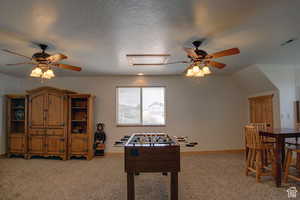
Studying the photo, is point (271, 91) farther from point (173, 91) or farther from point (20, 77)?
point (20, 77)

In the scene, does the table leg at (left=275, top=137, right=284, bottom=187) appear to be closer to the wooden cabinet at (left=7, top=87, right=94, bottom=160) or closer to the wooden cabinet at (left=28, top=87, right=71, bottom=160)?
the wooden cabinet at (left=7, top=87, right=94, bottom=160)

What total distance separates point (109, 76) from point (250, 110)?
4418mm

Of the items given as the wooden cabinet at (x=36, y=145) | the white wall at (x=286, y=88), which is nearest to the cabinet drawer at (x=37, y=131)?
the wooden cabinet at (x=36, y=145)

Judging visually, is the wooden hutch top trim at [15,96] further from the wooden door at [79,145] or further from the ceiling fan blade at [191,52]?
the ceiling fan blade at [191,52]

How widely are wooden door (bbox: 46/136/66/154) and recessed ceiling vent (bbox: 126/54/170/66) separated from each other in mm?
2793

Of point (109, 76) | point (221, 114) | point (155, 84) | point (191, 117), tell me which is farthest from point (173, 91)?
point (109, 76)

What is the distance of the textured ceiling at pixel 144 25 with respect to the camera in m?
1.96

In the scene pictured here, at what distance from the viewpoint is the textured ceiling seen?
1964 millimetres

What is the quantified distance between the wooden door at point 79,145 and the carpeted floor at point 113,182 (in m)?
0.30

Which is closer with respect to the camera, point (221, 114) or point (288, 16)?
point (288, 16)

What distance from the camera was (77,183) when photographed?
11.0 feet

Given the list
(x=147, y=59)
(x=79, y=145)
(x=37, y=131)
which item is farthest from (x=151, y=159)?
(x=37, y=131)

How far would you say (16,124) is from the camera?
5.51 m

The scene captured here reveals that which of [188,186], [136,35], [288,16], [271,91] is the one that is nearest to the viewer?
[288,16]
